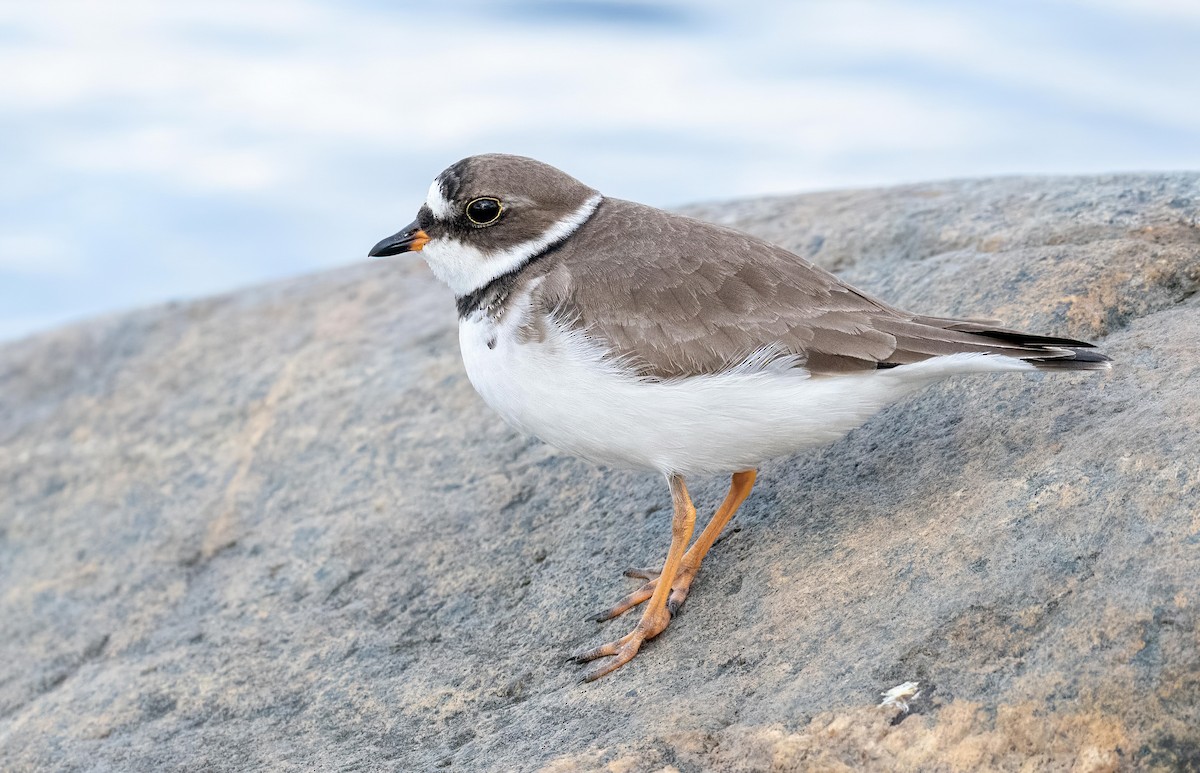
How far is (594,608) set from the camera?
616cm

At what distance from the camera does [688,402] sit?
5.43 metres

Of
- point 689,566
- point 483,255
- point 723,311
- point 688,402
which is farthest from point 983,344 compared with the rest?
point 483,255

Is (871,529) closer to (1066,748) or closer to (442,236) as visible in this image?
(1066,748)

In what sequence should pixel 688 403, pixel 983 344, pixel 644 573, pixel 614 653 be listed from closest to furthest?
pixel 983 344 < pixel 688 403 < pixel 614 653 < pixel 644 573

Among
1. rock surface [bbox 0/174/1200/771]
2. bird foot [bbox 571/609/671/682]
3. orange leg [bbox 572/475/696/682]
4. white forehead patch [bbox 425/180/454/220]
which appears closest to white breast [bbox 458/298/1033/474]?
orange leg [bbox 572/475/696/682]

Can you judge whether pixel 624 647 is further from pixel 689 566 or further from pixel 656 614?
pixel 689 566

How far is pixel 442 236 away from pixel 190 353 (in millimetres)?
5217

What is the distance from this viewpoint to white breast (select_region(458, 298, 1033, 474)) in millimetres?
5371

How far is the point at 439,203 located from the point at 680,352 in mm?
1723

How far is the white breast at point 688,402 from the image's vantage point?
17.6 ft

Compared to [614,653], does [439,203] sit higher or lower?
higher

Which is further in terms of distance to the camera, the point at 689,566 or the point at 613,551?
the point at 613,551

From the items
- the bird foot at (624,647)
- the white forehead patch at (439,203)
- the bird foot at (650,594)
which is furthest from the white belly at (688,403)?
the white forehead patch at (439,203)

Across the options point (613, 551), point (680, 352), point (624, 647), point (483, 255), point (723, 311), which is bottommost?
point (613, 551)
